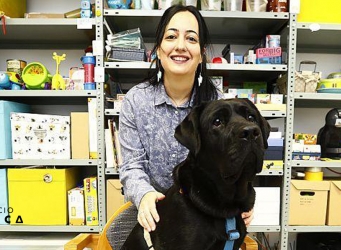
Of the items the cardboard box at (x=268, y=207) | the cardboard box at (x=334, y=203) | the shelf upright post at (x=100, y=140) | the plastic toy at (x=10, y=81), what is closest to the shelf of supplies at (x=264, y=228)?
the cardboard box at (x=268, y=207)

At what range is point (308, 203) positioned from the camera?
1.70 meters

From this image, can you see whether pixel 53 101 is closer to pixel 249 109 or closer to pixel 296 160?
pixel 249 109

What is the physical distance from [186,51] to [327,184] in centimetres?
133

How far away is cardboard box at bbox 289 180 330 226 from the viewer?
66.5 inches

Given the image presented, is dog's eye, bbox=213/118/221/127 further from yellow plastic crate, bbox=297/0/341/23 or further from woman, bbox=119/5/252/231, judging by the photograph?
yellow plastic crate, bbox=297/0/341/23

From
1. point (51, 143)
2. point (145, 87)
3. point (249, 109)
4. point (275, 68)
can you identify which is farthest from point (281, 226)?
point (51, 143)

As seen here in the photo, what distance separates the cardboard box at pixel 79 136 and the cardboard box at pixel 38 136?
0.06 metres

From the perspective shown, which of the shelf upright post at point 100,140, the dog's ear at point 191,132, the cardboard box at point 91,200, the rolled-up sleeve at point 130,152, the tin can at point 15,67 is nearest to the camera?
the dog's ear at point 191,132

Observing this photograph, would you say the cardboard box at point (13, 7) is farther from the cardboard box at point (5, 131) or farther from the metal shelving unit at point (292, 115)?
the metal shelving unit at point (292, 115)

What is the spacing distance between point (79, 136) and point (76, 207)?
477mm

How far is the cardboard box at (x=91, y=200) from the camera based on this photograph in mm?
1701

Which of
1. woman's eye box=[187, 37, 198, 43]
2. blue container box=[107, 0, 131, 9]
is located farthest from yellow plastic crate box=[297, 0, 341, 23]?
blue container box=[107, 0, 131, 9]

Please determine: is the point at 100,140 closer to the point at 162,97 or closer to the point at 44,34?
the point at 162,97

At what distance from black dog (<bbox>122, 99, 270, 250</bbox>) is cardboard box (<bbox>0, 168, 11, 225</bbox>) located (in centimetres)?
123
